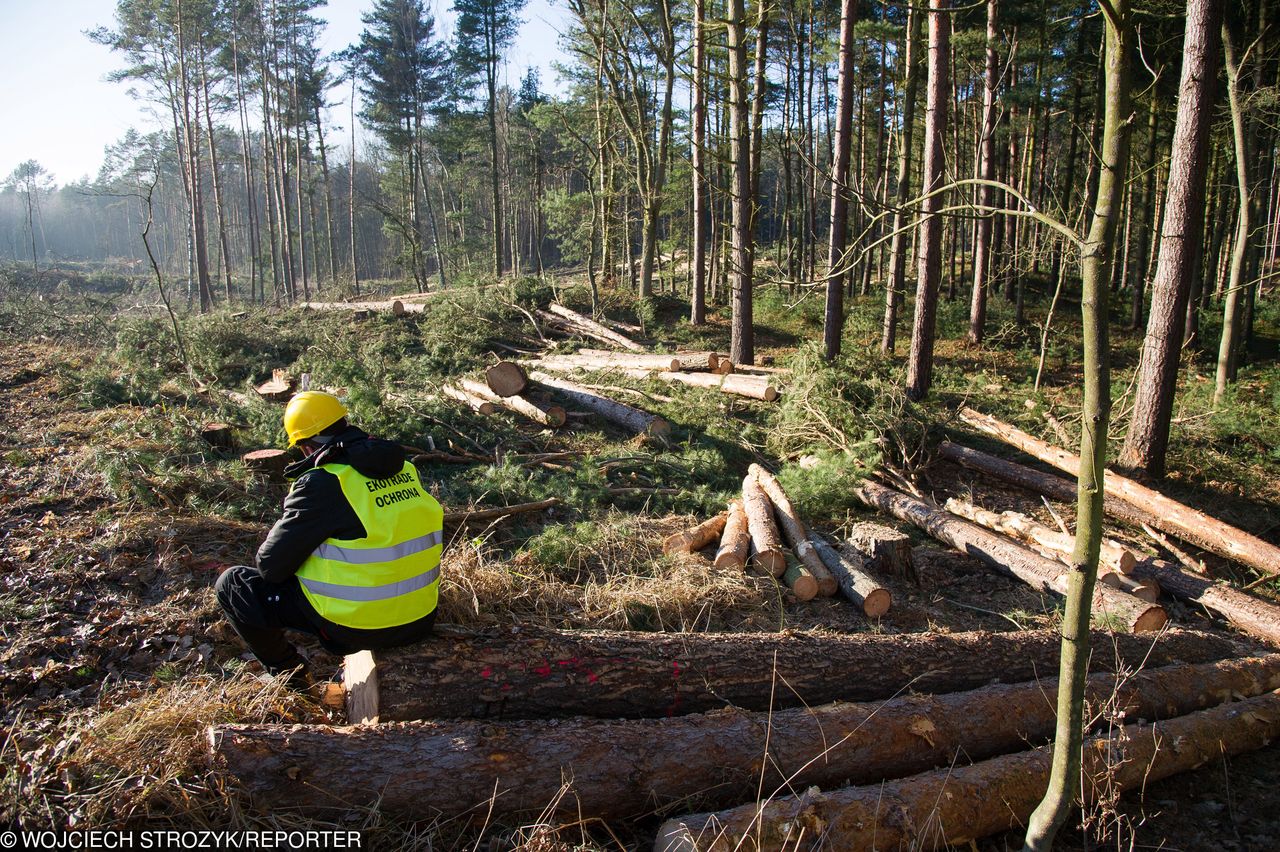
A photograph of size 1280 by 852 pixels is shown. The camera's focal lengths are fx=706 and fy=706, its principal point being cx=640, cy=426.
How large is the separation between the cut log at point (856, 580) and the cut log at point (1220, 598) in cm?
256

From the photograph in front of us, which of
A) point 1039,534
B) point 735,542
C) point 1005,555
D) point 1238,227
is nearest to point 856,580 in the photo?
point 735,542

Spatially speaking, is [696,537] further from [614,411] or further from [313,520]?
[614,411]

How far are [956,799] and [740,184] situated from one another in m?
10.9

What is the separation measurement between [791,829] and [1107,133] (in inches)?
111

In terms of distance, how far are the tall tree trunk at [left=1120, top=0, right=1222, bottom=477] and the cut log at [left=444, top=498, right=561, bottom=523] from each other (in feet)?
23.6

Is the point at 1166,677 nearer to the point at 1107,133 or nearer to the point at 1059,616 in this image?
the point at 1059,616

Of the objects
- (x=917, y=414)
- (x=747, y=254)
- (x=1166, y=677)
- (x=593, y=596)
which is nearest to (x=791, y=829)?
(x=593, y=596)

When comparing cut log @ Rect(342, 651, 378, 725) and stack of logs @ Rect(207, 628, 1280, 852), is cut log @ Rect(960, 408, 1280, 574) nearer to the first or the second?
stack of logs @ Rect(207, 628, 1280, 852)

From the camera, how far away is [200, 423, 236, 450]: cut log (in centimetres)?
771

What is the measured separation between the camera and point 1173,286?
817 centimetres

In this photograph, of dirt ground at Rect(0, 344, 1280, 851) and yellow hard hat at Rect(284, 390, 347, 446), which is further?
yellow hard hat at Rect(284, 390, 347, 446)

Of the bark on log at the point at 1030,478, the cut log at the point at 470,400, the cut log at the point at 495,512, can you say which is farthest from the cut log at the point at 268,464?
the bark on log at the point at 1030,478

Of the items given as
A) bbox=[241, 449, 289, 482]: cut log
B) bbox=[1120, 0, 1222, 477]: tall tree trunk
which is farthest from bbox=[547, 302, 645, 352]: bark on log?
bbox=[1120, 0, 1222, 477]: tall tree trunk

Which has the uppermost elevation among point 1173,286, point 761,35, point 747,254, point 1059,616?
point 761,35
